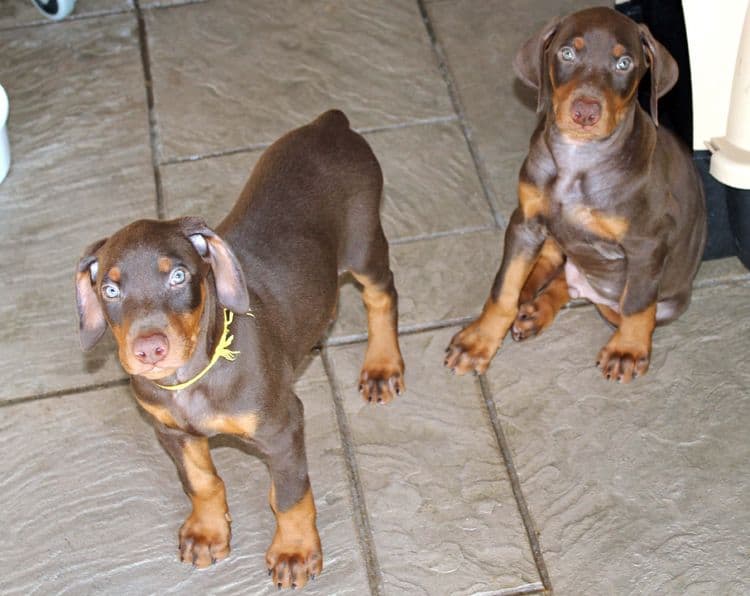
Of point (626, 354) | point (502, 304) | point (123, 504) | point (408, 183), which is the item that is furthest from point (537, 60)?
point (123, 504)

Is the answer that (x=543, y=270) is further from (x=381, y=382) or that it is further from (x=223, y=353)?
(x=223, y=353)

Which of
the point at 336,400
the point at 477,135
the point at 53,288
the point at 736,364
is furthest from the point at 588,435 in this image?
the point at 53,288

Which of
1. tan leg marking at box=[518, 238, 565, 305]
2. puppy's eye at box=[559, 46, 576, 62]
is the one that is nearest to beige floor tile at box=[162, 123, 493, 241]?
tan leg marking at box=[518, 238, 565, 305]

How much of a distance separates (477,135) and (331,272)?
6.03 feet

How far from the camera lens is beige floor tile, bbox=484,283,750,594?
13.5 ft

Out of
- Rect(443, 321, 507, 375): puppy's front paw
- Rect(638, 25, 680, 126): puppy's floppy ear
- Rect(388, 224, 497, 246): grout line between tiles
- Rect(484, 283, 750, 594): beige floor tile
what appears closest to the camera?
Rect(638, 25, 680, 126): puppy's floppy ear

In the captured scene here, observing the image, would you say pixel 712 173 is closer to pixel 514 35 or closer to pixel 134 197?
pixel 514 35

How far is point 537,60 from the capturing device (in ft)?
13.2

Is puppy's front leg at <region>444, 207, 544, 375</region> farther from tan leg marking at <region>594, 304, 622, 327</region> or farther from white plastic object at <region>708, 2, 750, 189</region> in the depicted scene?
white plastic object at <region>708, 2, 750, 189</region>

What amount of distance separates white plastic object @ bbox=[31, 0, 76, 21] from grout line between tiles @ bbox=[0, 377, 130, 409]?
8.21 feet

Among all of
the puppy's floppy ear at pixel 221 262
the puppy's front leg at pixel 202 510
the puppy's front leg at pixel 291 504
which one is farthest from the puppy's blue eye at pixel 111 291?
the puppy's front leg at pixel 202 510

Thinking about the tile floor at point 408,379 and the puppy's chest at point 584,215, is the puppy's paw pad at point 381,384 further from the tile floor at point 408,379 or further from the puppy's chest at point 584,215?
the puppy's chest at point 584,215

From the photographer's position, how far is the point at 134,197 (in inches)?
213

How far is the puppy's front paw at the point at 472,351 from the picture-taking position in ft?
15.3
